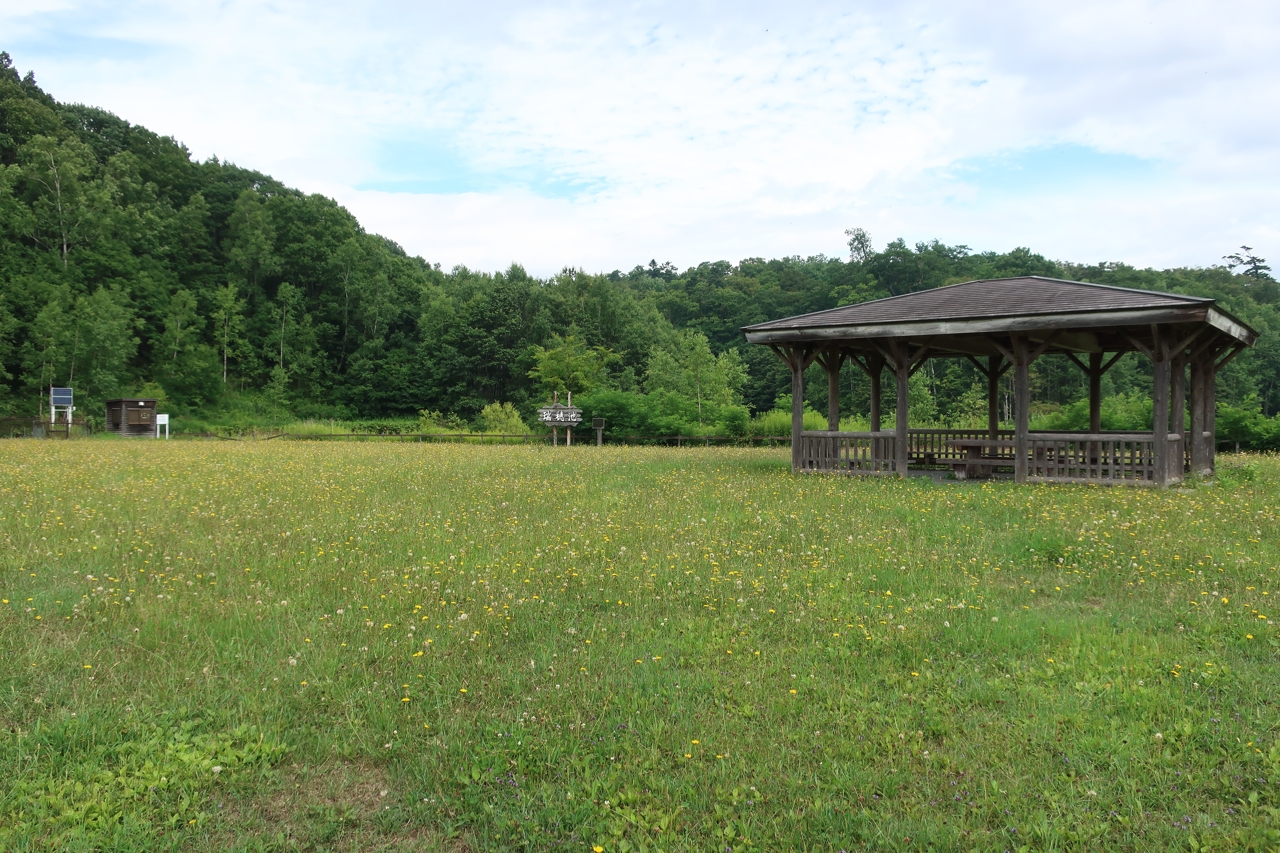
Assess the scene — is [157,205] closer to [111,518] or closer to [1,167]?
[1,167]

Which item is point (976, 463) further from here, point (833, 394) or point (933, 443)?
point (933, 443)

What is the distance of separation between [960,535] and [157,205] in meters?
79.9

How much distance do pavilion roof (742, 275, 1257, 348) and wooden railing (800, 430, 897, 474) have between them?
232 centimetres

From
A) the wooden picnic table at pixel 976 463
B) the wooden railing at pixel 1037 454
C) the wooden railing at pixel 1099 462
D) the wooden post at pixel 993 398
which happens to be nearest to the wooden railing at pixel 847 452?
the wooden railing at pixel 1037 454

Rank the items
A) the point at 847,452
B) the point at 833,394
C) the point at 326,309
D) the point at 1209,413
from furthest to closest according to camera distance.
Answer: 1. the point at 326,309
2. the point at 833,394
3. the point at 847,452
4. the point at 1209,413

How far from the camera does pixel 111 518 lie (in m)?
10.2

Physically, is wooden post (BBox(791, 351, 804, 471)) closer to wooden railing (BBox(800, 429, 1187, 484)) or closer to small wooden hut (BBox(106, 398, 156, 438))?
wooden railing (BBox(800, 429, 1187, 484))

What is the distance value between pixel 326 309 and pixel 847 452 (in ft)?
223

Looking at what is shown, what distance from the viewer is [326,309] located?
2918 inches

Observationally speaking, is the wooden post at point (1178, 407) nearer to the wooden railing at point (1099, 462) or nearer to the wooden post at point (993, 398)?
the wooden railing at point (1099, 462)

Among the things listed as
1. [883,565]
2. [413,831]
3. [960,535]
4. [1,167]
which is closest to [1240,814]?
[413,831]

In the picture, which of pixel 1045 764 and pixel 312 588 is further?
pixel 312 588

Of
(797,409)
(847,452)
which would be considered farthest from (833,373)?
(847,452)

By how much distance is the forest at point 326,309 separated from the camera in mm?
51844
